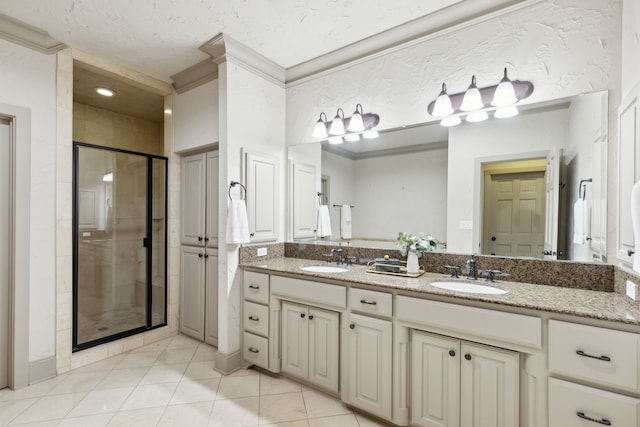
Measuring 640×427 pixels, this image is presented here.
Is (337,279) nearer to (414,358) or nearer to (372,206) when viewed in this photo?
(414,358)

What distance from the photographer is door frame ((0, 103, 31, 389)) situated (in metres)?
2.15

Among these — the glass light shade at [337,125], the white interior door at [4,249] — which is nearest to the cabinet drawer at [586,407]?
the glass light shade at [337,125]

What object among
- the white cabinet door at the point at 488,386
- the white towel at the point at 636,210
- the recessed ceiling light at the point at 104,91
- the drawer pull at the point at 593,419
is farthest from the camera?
the recessed ceiling light at the point at 104,91

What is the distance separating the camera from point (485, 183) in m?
2.03

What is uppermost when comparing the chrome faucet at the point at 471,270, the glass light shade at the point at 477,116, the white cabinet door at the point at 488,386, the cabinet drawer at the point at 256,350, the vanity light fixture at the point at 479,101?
the vanity light fixture at the point at 479,101

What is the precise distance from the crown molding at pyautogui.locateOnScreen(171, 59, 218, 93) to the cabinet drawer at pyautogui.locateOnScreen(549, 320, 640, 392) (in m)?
3.07

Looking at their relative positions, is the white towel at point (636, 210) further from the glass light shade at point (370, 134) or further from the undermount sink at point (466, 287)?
the glass light shade at point (370, 134)

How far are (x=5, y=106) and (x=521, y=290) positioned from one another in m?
3.60

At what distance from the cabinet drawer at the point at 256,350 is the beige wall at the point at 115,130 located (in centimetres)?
317

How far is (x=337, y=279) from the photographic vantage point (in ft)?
6.46

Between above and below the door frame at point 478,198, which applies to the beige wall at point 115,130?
above

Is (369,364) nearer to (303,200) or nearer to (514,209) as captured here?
(514,209)

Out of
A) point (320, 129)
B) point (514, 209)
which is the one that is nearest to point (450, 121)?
point (514, 209)

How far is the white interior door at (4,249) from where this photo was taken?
2.15m
